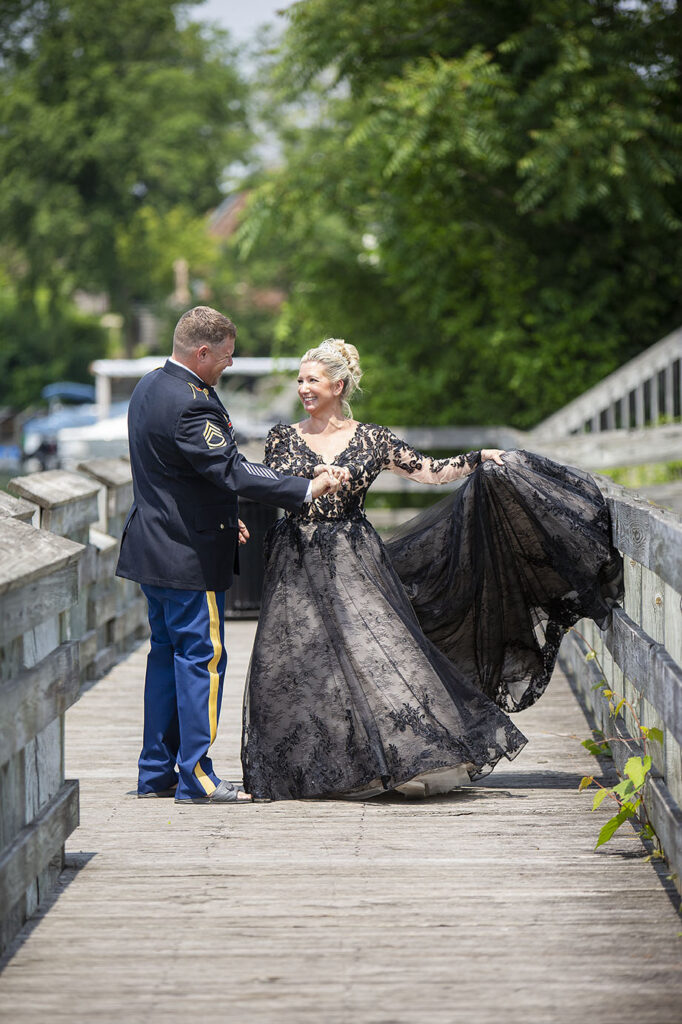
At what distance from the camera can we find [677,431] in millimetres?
11094

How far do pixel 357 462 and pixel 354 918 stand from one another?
2.15 metres

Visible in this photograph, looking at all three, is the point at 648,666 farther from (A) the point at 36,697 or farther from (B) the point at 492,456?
(A) the point at 36,697

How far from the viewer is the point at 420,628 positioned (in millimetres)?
5883

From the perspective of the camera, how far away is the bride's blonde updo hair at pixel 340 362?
227 inches

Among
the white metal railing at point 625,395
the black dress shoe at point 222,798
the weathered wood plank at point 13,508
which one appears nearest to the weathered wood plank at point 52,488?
the weathered wood plank at point 13,508

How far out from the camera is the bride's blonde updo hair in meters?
5.77

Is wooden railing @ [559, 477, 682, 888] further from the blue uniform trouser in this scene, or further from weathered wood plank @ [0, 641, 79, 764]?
weathered wood plank @ [0, 641, 79, 764]

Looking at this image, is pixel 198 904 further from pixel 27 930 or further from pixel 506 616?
pixel 506 616

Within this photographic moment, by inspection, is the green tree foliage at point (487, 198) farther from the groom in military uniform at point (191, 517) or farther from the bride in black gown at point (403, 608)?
the groom in military uniform at point (191, 517)

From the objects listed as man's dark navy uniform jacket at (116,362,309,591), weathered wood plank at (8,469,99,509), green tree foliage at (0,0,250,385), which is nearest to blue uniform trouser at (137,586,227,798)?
man's dark navy uniform jacket at (116,362,309,591)

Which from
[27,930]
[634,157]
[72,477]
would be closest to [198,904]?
[27,930]

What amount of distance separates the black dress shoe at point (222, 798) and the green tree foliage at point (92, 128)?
44.9 metres

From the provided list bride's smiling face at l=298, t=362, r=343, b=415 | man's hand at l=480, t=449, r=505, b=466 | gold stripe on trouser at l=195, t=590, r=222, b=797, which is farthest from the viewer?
man's hand at l=480, t=449, r=505, b=466

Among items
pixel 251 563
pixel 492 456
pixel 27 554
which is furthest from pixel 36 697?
pixel 251 563
